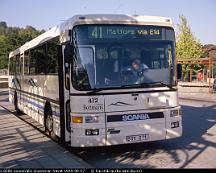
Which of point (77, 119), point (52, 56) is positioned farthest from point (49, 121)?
point (77, 119)

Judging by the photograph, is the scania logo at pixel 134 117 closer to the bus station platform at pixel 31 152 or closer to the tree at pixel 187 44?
the bus station platform at pixel 31 152

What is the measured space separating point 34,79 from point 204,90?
24855 millimetres

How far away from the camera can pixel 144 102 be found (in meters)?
9.32

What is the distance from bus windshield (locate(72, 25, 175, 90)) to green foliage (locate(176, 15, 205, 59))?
4584 cm

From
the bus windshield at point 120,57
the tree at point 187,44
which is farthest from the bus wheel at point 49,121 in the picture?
the tree at point 187,44

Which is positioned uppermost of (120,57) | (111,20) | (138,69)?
(111,20)

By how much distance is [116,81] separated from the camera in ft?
30.1

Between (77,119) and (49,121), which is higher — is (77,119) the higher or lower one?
the higher one

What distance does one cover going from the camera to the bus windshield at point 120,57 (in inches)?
356

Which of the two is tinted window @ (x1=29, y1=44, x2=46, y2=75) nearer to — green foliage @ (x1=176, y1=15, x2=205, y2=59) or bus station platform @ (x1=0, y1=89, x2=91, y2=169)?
bus station platform @ (x1=0, y1=89, x2=91, y2=169)

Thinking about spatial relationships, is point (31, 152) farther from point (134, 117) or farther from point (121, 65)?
point (121, 65)

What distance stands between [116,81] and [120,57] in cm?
56

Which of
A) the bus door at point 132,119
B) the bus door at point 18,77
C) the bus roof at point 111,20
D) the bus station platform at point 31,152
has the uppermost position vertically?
the bus roof at point 111,20

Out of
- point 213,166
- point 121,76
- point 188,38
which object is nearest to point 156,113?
point 121,76
